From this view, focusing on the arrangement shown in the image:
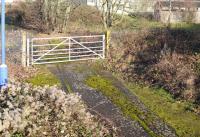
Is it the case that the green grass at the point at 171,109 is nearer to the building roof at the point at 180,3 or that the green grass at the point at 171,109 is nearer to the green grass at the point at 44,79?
the green grass at the point at 44,79

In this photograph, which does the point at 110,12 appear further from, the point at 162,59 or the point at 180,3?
the point at 162,59

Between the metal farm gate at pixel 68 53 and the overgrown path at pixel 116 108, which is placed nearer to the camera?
the overgrown path at pixel 116 108

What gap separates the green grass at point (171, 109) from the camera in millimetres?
10616

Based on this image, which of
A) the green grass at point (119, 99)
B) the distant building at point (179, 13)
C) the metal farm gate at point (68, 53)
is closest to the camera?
the green grass at point (119, 99)

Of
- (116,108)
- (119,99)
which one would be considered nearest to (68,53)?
(119,99)

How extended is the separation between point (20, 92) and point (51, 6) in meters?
17.1

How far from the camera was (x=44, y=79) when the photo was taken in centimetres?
1470

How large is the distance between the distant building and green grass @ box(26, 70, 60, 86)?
54.1ft

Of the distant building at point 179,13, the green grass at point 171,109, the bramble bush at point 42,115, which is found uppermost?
the distant building at point 179,13

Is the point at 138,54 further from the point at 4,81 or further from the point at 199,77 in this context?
the point at 4,81

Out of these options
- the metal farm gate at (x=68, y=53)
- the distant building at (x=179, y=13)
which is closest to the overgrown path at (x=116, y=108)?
the metal farm gate at (x=68, y=53)

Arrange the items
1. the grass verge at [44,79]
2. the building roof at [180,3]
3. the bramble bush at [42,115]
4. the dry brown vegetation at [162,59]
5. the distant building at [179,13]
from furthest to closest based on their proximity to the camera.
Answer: the building roof at [180,3] → the distant building at [179,13] → the grass verge at [44,79] → the dry brown vegetation at [162,59] → the bramble bush at [42,115]

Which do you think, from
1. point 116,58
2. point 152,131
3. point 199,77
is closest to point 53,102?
point 152,131

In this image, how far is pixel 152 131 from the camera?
1024cm
